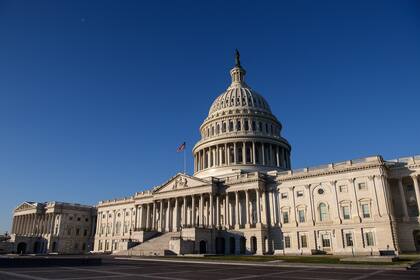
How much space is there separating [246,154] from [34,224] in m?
86.0

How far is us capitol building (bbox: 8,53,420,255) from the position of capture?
2569 inches

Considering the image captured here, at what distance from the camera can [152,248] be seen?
76.4 metres

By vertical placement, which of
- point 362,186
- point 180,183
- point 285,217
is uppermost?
point 180,183

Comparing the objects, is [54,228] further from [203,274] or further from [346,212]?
[203,274]

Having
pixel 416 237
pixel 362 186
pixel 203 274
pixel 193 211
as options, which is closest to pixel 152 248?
pixel 193 211

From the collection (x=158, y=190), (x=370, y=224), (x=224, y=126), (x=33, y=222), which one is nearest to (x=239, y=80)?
(x=224, y=126)

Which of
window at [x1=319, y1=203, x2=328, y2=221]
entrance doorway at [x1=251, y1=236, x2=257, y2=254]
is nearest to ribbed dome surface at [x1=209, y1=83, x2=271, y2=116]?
window at [x1=319, y1=203, x2=328, y2=221]

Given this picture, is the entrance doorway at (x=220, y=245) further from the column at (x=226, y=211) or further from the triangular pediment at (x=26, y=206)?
the triangular pediment at (x=26, y=206)

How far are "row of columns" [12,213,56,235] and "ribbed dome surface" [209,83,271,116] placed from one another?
71.0m

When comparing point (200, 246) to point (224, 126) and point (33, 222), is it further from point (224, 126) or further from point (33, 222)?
point (33, 222)

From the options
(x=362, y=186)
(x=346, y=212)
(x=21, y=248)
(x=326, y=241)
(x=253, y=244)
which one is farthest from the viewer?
(x=21, y=248)

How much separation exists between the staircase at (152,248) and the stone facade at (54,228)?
176 ft

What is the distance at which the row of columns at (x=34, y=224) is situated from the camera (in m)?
A: 124

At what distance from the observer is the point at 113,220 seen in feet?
381
